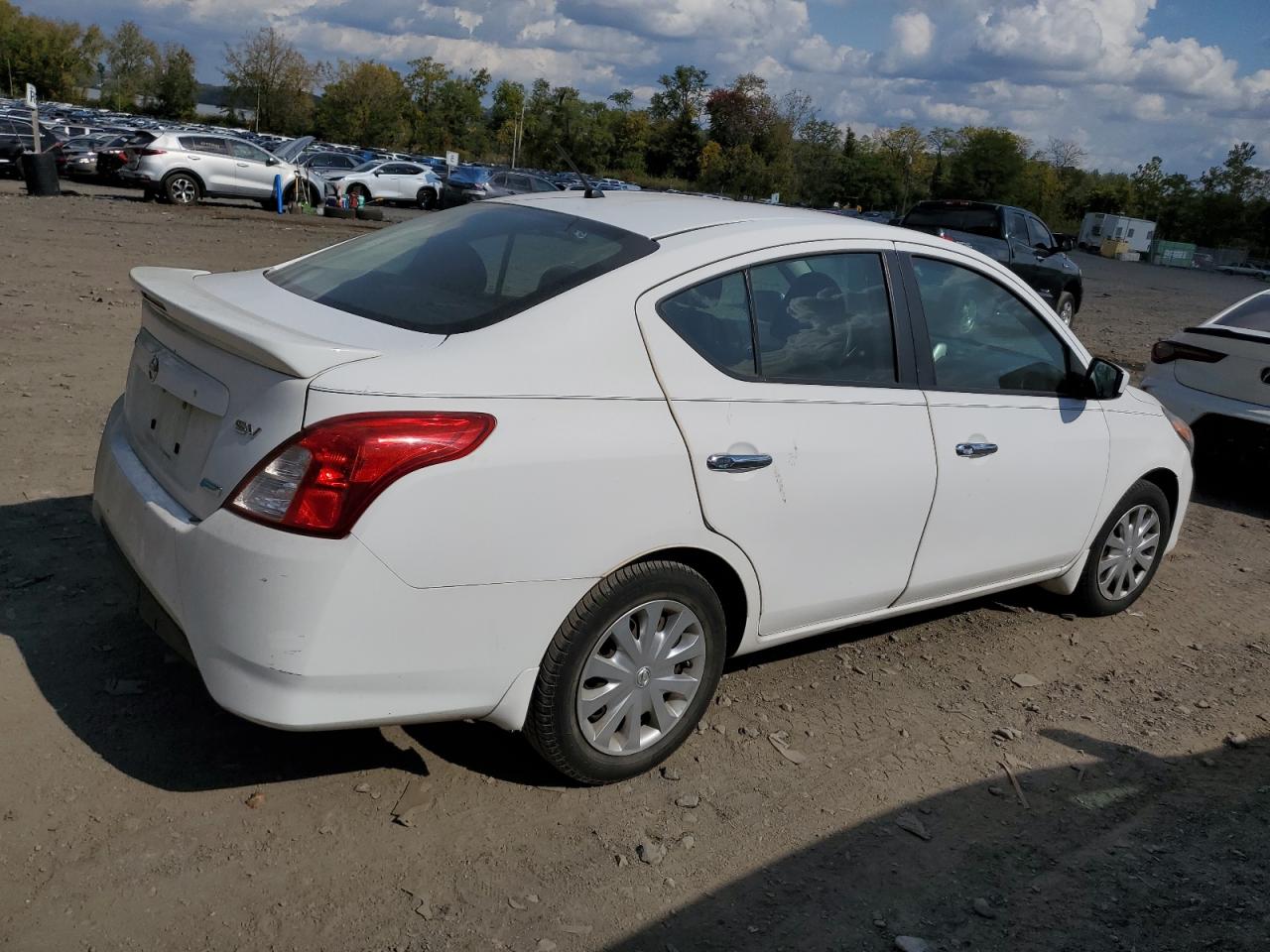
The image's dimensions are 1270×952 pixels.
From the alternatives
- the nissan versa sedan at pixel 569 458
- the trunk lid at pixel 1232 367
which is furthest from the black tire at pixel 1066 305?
the nissan versa sedan at pixel 569 458

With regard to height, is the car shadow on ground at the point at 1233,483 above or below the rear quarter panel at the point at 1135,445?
below

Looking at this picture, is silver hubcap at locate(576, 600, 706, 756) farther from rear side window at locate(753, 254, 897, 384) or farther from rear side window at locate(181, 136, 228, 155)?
rear side window at locate(181, 136, 228, 155)

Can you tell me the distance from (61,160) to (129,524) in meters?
32.9

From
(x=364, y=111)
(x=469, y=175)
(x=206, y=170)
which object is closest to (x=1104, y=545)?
(x=206, y=170)

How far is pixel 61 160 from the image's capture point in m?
31.5

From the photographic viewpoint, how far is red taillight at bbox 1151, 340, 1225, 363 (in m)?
7.76

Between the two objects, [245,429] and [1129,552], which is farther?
[1129,552]

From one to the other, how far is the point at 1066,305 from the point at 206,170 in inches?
790

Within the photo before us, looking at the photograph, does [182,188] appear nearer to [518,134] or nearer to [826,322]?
[826,322]

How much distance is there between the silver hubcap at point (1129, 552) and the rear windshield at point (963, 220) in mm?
11406

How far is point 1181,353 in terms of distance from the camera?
7.96 meters

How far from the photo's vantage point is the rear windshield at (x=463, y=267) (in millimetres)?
3309

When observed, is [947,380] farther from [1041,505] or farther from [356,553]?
[356,553]

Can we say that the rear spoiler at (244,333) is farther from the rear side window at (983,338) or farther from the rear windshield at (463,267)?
the rear side window at (983,338)
